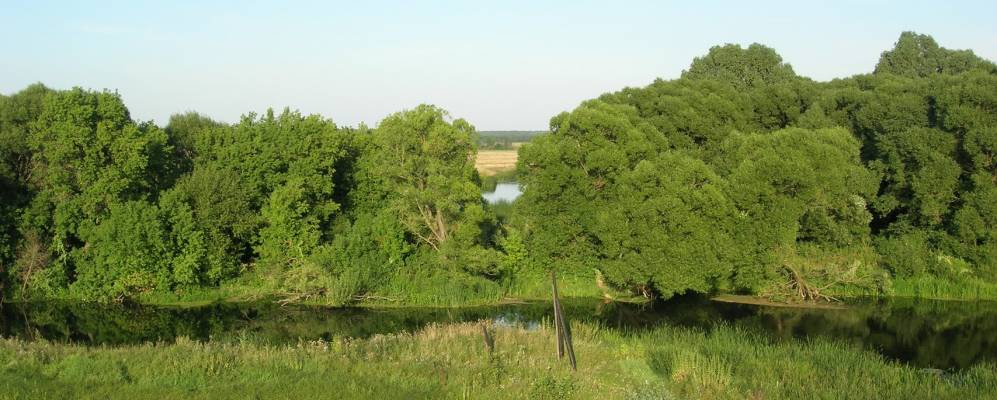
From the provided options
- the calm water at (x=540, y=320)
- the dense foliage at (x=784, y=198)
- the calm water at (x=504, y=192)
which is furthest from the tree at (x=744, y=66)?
the calm water at (x=504, y=192)

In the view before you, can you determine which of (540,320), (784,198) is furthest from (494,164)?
(540,320)

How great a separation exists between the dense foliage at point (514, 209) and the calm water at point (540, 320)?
967mm

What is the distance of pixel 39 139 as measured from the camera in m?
28.5

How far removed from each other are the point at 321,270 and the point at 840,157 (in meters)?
17.8

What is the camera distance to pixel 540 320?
83.4 ft

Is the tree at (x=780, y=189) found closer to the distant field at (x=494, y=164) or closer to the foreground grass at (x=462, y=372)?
the foreground grass at (x=462, y=372)

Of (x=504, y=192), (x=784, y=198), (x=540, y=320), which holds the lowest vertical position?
(x=540, y=320)

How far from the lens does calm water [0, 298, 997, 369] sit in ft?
74.7

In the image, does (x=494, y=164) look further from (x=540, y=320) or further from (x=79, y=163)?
(x=540, y=320)

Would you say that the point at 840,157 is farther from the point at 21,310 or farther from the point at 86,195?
the point at 21,310

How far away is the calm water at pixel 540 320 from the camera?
22.8m

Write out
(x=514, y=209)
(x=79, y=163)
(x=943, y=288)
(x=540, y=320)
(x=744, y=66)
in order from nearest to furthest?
(x=540, y=320), (x=943, y=288), (x=79, y=163), (x=514, y=209), (x=744, y=66)

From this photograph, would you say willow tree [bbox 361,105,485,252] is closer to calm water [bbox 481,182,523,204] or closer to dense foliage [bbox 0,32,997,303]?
dense foliage [bbox 0,32,997,303]

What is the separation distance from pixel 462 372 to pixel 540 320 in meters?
10.8
